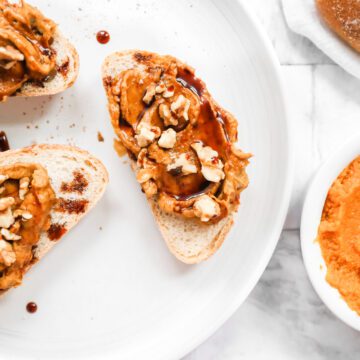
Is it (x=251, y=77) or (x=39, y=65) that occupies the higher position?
(x=39, y=65)

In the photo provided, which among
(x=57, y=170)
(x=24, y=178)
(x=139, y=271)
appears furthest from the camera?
(x=139, y=271)

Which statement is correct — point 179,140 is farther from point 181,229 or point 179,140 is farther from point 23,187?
point 23,187

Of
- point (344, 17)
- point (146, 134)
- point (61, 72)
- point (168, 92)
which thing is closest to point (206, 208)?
A: point (146, 134)

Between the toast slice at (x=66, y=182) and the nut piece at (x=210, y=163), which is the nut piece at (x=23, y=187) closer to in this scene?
the toast slice at (x=66, y=182)

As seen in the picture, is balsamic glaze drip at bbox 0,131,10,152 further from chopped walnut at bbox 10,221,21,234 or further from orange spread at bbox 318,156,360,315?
orange spread at bbox 318,156,360,315

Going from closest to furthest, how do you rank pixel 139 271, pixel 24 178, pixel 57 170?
pixel 24 178 → pixel 57 170 → pixel 139 271

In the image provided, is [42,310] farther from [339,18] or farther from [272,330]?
[339,18]

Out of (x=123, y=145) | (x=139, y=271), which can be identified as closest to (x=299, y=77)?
(x=123, y=145)
